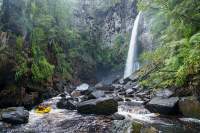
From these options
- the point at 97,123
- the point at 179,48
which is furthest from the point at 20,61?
the point at 179,48

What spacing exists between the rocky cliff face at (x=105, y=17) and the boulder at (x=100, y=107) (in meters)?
22.7

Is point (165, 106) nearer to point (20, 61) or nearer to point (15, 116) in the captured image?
point (15, 116)

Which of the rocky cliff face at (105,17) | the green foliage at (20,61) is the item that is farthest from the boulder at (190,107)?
the rocky cliff face at (105,17)

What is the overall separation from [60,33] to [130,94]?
11.7m

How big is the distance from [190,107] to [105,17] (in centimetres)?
2776

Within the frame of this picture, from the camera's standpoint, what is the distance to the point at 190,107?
10.5 meters

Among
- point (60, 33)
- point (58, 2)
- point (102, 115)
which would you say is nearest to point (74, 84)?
point (60, 33)

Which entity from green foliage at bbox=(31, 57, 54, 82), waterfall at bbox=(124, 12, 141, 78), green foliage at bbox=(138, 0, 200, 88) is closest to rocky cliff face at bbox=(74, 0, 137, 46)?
waterfall at bbox=(124, 12, 141, 78)

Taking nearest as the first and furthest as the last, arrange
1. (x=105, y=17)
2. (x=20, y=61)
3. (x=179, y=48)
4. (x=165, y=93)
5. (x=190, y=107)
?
(x=190, y=107) → (x=179, y=48) → (x=165, y=93) → (x=20, y=61) → (x=105, y=17)

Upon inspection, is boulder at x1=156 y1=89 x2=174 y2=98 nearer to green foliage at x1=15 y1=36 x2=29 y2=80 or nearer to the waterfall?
green foliage at x1=15 y1=36 x2=29 y2=80

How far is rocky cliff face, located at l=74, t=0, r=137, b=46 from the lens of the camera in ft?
114

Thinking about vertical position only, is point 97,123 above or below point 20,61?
below

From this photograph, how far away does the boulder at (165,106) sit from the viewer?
1122cm

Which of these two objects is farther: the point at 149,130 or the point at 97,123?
the point at 97,123
